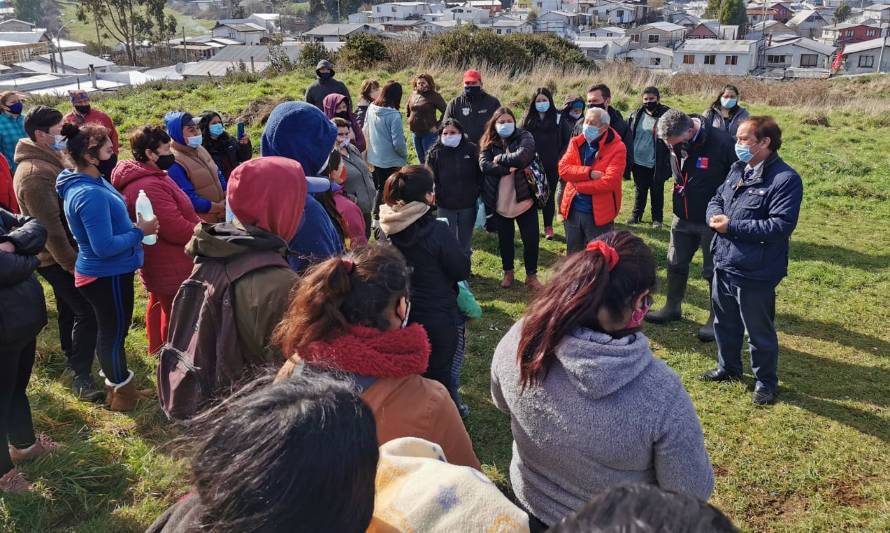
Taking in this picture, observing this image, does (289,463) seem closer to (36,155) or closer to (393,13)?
(36,155)

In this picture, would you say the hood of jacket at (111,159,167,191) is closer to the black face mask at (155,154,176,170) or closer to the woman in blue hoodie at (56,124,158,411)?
the black face mask at (155,154,176,170)

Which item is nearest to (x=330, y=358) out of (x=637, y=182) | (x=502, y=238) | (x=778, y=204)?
(x=778, y=204)

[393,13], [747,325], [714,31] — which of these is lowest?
[747,325]

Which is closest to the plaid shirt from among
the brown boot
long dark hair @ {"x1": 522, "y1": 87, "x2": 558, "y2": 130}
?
the brown boot

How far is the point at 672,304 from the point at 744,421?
162cm

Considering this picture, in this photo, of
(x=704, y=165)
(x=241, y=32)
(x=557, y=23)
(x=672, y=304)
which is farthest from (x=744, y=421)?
(x=557, y=23)

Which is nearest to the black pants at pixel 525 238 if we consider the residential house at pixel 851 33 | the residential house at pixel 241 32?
the residential house at pixel 241 32

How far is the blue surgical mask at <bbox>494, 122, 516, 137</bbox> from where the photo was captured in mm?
5793

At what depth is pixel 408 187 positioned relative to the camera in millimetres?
3715

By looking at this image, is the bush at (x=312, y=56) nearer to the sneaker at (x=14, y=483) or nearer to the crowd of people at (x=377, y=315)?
the crowd of people at (x=377, y=315)

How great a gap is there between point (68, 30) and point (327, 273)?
101966mm

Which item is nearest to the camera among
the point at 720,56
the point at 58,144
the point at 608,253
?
the point at 608,253

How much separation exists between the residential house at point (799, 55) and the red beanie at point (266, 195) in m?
74.3

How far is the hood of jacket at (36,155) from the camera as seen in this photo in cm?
424
